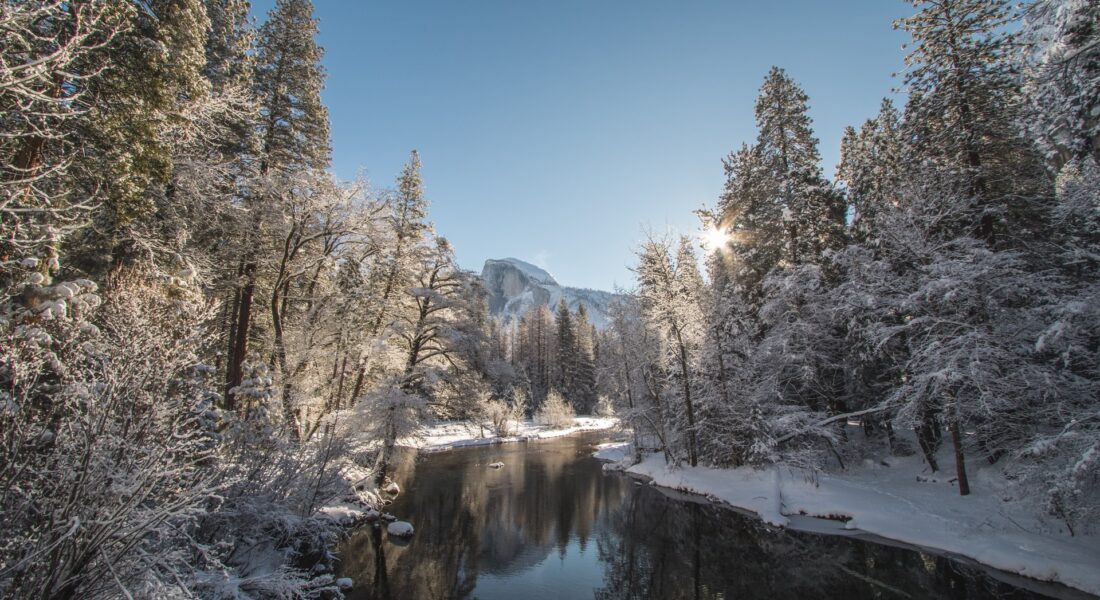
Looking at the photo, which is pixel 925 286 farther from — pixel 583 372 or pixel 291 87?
pixel 583 372

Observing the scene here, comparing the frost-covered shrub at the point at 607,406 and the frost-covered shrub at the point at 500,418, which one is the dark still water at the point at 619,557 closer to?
the frost-covered shrub at the point at 607,406

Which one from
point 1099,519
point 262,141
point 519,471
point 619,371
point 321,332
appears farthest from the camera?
point 619,371

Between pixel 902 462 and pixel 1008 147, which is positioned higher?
pixel 1008 147

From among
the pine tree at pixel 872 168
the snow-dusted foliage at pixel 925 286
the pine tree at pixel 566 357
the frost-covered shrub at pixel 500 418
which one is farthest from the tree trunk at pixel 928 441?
the pine tree at pixel 566 357

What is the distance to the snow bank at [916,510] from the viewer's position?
916 cm

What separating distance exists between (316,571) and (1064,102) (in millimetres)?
18643

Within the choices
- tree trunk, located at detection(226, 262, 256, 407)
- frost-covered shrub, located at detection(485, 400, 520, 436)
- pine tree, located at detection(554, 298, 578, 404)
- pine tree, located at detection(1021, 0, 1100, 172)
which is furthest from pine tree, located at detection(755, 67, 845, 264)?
pine tree, located at detection(554, 298, 578, 404)

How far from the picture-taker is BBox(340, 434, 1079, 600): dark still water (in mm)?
9523

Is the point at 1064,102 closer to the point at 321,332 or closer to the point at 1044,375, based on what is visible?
the point at 1044,375

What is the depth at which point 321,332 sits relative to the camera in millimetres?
15281

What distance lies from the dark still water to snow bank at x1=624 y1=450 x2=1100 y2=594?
1.84 feet

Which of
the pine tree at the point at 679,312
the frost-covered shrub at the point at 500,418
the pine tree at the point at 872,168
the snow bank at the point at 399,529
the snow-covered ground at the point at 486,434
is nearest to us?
the snow bank at the point at 399,529

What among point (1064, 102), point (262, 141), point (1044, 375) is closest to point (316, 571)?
point (262, 141)

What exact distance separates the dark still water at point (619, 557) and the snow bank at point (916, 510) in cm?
56
